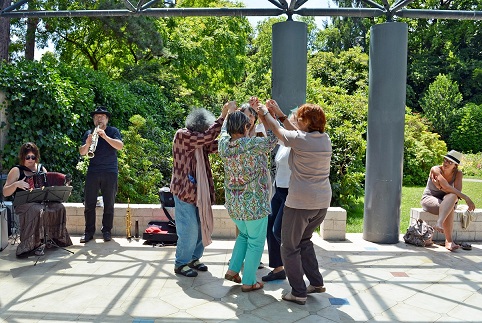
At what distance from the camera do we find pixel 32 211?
534cm

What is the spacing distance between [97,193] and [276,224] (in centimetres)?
264

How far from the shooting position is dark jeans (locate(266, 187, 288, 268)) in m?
4.38

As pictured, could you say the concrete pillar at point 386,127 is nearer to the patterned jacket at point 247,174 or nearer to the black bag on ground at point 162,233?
the patterned jacket at point 247,174

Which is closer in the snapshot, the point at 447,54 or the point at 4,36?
the point at 4,36

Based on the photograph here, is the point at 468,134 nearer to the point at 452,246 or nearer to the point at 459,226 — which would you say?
the point at 459,226

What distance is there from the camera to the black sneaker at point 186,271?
4.73 meters

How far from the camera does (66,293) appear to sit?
4.23 meters

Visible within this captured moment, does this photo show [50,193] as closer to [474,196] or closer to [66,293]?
[66,293]

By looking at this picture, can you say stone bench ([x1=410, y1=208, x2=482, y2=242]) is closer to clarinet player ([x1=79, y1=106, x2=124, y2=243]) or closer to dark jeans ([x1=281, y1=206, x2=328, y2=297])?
dark jeans ([x1=281, y1=206, x2=328, y2=297])

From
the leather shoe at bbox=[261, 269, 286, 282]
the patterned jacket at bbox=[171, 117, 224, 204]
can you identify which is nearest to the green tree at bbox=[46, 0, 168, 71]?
the patterned jacket at bbox=[171, 117, 224, 204]

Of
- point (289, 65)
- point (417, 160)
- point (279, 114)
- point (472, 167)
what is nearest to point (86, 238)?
point (279, 114)

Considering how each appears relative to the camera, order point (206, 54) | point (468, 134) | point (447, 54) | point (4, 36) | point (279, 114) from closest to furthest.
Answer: point (279, 114)
point (4, 36)
point (206, 54)
point (468, 134)
point (447, 54)

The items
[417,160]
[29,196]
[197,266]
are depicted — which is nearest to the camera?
[197,266]

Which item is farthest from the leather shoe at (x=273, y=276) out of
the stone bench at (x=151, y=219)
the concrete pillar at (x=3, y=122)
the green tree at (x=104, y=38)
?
the green tree at (x=104, y=38)
